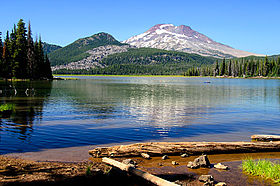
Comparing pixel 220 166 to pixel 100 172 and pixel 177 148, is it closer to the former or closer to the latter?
pixel 177 148

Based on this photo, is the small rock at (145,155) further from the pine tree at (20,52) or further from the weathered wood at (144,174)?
the pine tree at (20,52)

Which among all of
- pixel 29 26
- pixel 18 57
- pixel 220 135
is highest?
pixel 29 26

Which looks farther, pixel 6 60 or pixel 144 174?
pixel 6 60

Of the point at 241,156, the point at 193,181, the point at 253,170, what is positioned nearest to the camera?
the point at 193,181

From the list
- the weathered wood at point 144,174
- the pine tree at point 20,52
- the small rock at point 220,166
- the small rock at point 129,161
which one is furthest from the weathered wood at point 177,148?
the pine tree at point 20,52

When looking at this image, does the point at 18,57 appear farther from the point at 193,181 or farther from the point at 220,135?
the point at 193,181

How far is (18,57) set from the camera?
331 ft

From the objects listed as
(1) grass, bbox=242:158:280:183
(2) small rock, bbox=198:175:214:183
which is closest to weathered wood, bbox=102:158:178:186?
(2) small rock, bbox=198:175:214:183

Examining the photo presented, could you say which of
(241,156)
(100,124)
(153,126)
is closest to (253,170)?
(241,156)

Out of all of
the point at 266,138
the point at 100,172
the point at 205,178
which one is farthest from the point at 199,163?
the point at 266,138

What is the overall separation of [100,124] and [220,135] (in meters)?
10.5

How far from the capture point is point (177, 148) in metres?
14.3

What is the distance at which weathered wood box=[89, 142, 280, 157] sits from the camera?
13883mm

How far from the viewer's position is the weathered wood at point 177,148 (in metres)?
13.9
